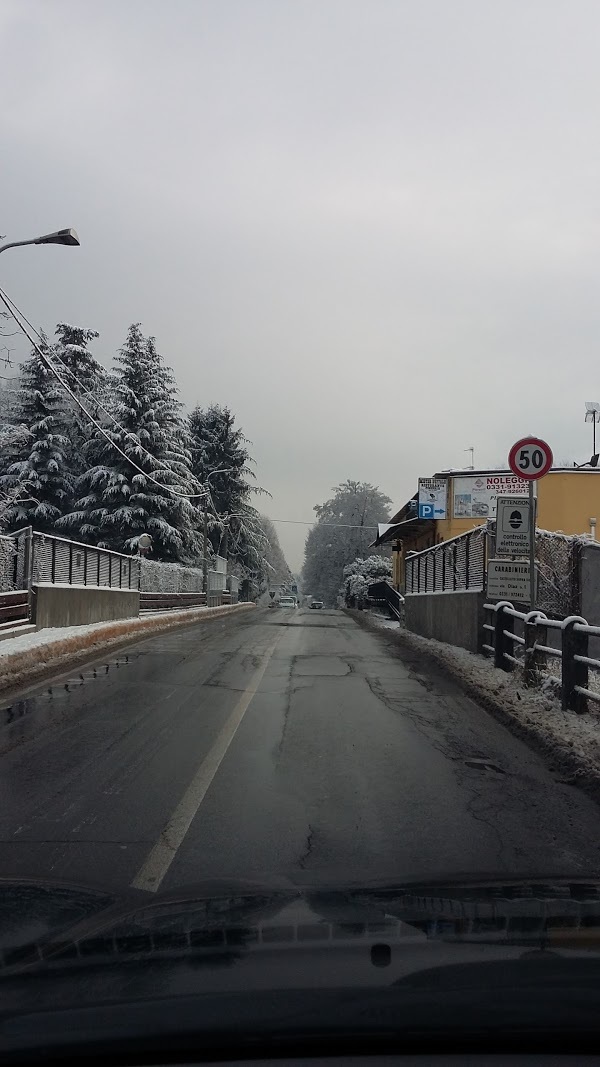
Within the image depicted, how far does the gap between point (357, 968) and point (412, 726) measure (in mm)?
6650

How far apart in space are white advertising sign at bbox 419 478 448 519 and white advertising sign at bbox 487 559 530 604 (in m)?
31.0

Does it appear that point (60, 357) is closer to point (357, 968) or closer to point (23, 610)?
point (23, 610)

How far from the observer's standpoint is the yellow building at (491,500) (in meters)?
41.5

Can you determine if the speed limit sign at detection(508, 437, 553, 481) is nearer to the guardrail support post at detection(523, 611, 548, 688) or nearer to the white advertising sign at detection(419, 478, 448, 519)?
the guardrail support post at detection(523, 611, 548, 688)

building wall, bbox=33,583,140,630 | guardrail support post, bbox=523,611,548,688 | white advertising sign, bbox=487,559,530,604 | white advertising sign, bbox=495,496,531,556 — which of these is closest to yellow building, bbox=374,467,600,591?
building wall, bbox=33,583,140,630

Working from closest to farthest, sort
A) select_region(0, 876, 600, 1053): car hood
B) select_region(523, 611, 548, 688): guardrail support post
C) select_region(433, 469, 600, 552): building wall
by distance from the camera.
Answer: select_region(0, 876, 600, 1053): car hood < select_region(523, 611, 548, 688): guardrail support post < select_region(433, 469, 600, 552): building wall

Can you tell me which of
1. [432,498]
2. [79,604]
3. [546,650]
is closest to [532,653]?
[546,650]

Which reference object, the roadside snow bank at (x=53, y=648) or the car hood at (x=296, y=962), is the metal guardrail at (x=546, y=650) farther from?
the roadside snow bank at (x=53, y=648)

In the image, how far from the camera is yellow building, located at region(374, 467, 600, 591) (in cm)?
4150

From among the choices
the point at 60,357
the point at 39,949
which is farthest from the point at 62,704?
the point at 60,357

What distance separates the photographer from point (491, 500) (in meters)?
44.2

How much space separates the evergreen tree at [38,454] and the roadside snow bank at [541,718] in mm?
35258

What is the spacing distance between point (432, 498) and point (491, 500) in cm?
325

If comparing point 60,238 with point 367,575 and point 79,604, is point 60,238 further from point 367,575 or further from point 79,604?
point 367,575
